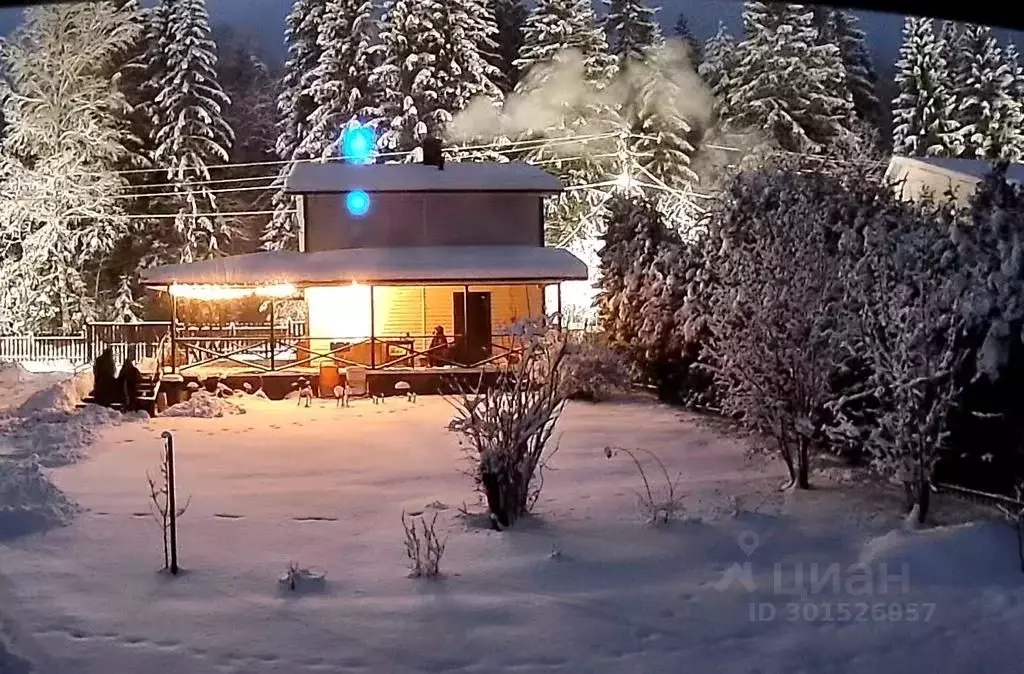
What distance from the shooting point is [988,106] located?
34.2 meters

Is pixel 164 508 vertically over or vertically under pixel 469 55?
under

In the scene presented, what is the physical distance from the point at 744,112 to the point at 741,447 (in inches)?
968

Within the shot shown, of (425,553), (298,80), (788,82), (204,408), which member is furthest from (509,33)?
(425,553)

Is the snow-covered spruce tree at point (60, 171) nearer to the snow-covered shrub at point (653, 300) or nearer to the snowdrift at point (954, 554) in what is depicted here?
the snow-covered shrub at point (653, 300)

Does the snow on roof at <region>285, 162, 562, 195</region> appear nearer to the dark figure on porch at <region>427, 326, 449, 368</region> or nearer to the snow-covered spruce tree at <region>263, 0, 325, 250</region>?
the dark figure on porch at <region>427, 326, 449, 368</region>

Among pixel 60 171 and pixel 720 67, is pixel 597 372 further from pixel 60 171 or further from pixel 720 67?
pixel 720 67

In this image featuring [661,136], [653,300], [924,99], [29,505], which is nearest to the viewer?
[29,505]

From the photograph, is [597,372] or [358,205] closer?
[597,372]

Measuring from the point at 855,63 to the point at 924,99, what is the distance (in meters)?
5.63

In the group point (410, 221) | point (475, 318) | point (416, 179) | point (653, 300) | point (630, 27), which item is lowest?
point (475, 318)

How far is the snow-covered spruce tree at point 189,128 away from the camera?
3469 centimetres

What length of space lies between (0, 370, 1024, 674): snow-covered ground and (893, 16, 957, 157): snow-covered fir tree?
2564cm

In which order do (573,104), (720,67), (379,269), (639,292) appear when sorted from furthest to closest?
(720,67)
(573,104)
(379,269)
(639,292)

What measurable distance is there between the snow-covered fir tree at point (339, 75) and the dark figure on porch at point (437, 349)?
50.4 feet
